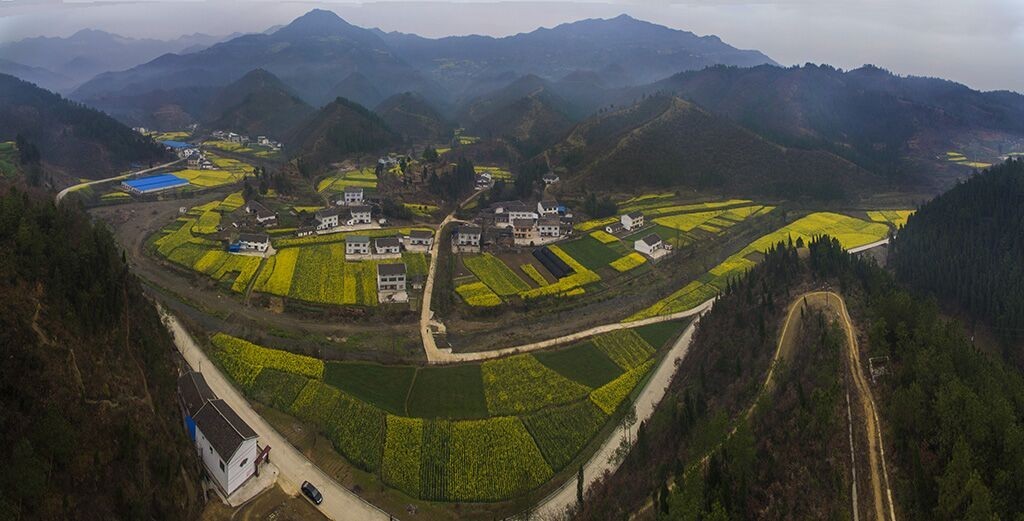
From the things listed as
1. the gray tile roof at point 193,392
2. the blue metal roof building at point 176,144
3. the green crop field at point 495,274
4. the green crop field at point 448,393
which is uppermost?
the blue metal roof building at point 176,144

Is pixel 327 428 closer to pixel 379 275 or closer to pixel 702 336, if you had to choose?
pixel 379 275

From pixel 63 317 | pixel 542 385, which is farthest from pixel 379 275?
pixel 63 317

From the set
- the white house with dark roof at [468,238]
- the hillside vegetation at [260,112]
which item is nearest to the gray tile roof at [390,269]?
the white house with dark roof at [468,238]

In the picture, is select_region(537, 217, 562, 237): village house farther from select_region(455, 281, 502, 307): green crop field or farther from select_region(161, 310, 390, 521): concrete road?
select_region(161, 310, 390, 521): concrete road

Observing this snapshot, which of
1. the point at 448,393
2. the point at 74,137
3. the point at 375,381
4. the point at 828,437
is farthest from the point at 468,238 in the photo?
the point at 74,137

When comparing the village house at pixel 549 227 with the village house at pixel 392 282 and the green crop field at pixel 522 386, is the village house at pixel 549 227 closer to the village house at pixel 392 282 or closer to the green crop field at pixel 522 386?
the village house at pixel 392 282

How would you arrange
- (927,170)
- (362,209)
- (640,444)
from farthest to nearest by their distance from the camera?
(927,170) < (362,209) < (640,444)

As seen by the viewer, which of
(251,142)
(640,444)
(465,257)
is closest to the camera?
(640,444)
